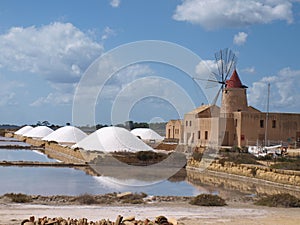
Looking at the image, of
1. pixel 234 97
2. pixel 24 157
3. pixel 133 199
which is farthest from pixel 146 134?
Result: pixel 133 199

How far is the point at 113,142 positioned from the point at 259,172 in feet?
27.0

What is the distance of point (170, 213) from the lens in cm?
754

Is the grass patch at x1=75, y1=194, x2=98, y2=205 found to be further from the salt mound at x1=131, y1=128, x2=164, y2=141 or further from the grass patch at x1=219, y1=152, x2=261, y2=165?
the salt mound at x1=131, y1=128, x2=164, y2=141

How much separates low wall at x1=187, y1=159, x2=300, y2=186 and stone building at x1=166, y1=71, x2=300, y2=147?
517 cm

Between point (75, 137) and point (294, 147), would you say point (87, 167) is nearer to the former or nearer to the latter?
point (294, 147)

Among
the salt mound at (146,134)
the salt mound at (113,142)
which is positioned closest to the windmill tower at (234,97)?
the salt mound at (113,142)

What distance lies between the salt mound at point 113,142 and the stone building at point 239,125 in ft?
7.31

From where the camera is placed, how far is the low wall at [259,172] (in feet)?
42.6

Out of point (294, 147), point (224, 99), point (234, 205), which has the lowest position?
point (234, 205)

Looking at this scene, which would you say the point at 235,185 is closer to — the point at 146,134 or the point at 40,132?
the point at 146,134

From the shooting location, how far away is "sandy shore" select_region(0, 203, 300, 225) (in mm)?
6844

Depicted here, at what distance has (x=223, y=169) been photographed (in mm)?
15828

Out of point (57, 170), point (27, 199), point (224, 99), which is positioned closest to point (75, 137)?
point (224, 99)

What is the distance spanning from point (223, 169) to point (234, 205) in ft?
22.6
